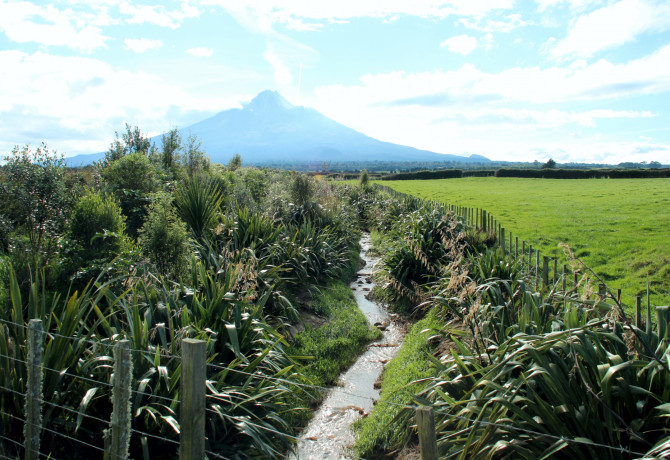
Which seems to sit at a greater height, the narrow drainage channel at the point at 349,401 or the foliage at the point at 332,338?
the foliage at the point at 332,338

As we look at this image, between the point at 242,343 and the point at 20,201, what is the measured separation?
15.0 ft

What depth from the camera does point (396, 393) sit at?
5457 millimetres

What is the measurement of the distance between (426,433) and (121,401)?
5.68ft

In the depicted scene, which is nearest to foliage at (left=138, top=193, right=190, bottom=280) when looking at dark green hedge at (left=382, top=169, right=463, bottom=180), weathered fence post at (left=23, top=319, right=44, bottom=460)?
weathered fence post at (left=23, top=319, right=44, bottom=460)

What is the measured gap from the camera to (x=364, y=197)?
25828mm

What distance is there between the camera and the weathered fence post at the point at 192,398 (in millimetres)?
2338

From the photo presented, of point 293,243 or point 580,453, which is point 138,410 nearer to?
point 580,453

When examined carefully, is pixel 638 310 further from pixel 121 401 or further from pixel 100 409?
pixel 100 409

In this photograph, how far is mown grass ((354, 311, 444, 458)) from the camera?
14.7 feet

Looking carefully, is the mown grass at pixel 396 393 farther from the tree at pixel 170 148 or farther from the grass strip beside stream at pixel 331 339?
the tree at pixel 170 148

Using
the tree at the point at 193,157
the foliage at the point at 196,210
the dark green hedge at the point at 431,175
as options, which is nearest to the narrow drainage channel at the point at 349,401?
the foliage at the point at 196,210

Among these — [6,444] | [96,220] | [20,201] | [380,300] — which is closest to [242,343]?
[6,444]

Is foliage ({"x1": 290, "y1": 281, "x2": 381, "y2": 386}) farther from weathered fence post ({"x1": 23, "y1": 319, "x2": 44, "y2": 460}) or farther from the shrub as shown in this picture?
weathered fence post ({"x1": 23, "y1": 319, "x2": 44, "y2": 460})

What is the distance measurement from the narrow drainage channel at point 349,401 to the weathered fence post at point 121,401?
1.33 metres
